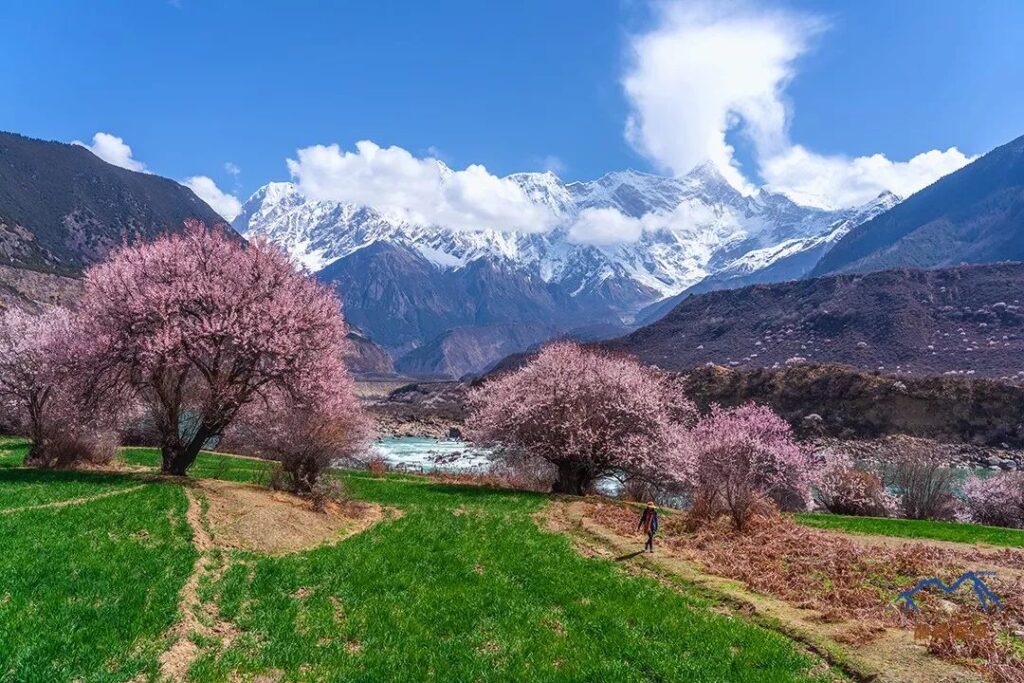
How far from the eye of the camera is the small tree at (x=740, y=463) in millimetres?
24250

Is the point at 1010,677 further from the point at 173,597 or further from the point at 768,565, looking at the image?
the point at 173,597

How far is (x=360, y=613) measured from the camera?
12.0 m

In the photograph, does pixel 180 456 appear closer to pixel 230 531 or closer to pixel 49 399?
pixel 49 399

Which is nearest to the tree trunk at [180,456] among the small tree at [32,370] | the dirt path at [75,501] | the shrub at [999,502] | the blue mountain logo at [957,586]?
the dirt path at [75,501]

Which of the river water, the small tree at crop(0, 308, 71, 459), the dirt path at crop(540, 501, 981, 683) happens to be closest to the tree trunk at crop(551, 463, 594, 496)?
the dirt path at crop(540, 501, 981, 683)

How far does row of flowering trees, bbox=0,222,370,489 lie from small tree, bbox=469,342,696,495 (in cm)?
1129

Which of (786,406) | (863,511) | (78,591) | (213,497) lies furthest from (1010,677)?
(786,406)

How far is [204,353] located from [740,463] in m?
23.4

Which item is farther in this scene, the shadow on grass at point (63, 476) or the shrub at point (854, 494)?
the shrub at point (854, 494)

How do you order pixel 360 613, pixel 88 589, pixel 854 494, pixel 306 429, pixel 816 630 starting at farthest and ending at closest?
pixel 854 494 < pixel 306 429 < pixel 360 613 < pixel 816 630 < pixel 88 589

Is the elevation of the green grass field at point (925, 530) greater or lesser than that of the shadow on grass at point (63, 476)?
lesser

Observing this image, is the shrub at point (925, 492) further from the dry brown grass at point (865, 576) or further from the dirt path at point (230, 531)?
the dirt path at point (230, 531)

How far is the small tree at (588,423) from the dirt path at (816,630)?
14.5 metres

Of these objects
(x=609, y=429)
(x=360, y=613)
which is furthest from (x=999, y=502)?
(x=360, y=613)
